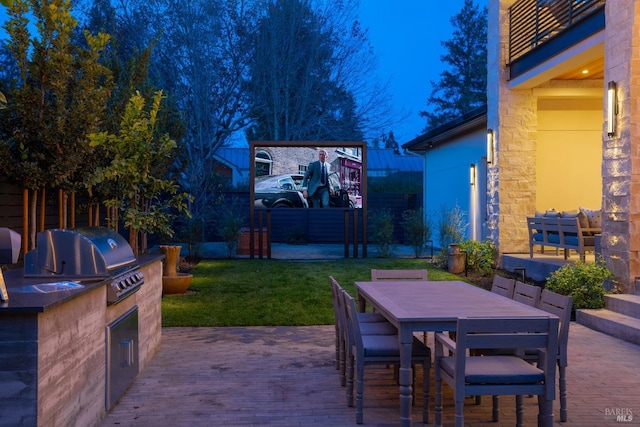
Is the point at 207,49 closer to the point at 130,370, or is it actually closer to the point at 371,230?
the point at 371,230

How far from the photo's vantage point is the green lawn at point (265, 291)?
847 centimetres

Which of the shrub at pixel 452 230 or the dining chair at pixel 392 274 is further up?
the shrub at pixel 452 230

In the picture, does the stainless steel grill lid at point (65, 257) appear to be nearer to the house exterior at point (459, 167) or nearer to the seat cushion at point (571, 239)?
the seat cushion at point (571, 239)

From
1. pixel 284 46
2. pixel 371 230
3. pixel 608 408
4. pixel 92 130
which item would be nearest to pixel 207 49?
pixel 284 46

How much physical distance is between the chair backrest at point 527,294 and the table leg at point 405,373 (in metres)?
1.43

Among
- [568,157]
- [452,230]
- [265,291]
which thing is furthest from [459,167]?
[265,291]

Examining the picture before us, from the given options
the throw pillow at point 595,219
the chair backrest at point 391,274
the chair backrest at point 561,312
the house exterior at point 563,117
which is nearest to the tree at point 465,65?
the house exterior at point 563,117

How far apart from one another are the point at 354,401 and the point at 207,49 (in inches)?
601

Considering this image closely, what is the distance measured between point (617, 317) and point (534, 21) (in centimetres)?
637

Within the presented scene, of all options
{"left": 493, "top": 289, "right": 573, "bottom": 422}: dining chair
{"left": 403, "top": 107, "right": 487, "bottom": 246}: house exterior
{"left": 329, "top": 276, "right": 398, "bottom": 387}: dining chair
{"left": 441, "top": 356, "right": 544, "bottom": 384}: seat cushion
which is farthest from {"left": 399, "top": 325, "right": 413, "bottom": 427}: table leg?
{"left": 403, "top": 107, "right": 487, "bottom": 246}: house exterior

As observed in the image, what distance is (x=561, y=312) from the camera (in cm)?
448

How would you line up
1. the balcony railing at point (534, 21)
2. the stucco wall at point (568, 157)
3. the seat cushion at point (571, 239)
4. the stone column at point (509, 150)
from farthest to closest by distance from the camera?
the stucco wall at point (568, 157), the stone column at point (509, 150), the balcony railing at point (534, 21), the seat cushion at point (571, 239)

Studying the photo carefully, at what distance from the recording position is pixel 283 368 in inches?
233

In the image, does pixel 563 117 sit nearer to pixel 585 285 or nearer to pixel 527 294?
pixel 585 285
